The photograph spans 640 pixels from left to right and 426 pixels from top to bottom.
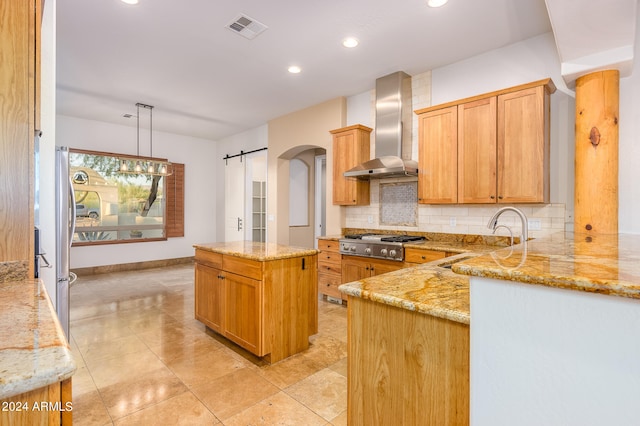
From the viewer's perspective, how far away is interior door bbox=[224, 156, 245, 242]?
6.90 meters

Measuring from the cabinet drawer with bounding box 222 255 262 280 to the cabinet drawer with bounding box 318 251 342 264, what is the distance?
1.69 metres

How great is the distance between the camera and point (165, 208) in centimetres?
677

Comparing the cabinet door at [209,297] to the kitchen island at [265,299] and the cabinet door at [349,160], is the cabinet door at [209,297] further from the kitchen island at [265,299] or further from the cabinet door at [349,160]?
the cabinet door at [349,160]

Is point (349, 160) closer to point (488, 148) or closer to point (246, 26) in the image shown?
point (488, 148)

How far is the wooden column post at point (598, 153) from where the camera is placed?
236 centimetres

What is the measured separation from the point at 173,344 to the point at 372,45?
3564 mm

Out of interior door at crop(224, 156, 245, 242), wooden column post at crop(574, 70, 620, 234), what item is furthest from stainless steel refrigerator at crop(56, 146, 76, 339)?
interior door at crop(224, 156, 245, 242)

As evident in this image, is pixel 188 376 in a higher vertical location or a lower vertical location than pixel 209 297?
lower

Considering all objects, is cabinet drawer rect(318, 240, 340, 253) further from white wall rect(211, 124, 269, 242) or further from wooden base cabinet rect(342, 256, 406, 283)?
white wall rect(211, 124, 269, 242)

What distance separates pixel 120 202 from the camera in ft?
20.4

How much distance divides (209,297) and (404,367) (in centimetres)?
235

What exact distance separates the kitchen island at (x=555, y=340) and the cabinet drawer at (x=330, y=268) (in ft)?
10.4

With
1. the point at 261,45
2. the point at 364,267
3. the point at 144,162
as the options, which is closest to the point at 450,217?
the point at 364,267

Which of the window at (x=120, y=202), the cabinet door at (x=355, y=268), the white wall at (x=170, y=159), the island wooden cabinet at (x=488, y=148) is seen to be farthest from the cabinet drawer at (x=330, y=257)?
the white wall at (x=170, y=159)
